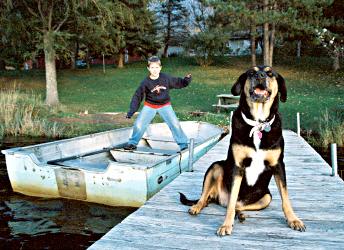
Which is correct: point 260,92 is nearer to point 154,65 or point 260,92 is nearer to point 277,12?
point 154,65

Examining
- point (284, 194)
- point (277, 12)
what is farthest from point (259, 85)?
point (277, 12)

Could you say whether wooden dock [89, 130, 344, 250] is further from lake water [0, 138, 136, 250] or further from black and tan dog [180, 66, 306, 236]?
lake water [0, 138, 136, 250]

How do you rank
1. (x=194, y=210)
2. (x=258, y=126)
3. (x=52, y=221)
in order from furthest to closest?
(x=52, y=221) < (x=194, y=210) < (x=258, y=126)

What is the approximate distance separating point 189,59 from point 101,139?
3287 cm

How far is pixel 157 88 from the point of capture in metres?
8.49

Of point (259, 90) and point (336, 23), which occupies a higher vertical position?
point (336, 23)

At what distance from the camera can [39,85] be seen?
96.8 feet

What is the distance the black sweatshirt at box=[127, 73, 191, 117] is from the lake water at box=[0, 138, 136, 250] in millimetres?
2211

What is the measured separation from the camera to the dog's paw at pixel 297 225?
412cm

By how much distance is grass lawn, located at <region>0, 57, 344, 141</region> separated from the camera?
1788 cm

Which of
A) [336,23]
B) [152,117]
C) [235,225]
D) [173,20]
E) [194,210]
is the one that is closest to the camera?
[235,225]

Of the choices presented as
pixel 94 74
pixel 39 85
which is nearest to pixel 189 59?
pixel 94 74

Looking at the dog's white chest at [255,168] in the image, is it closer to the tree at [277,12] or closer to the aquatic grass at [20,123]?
the aquatic grass at [20,123]

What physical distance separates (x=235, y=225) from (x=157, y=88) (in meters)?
4.66
